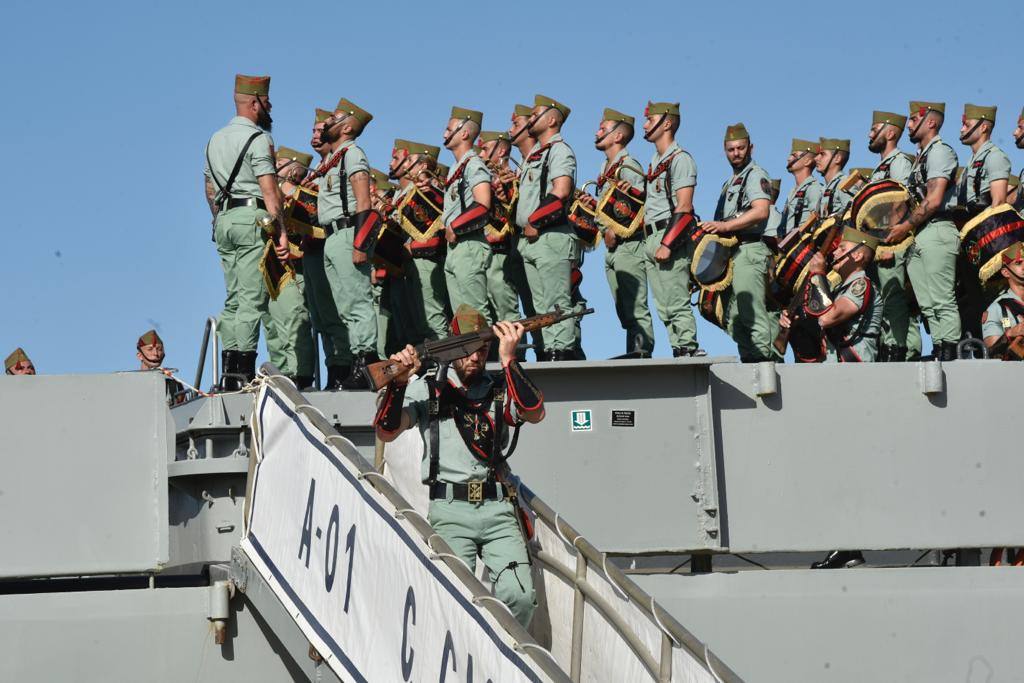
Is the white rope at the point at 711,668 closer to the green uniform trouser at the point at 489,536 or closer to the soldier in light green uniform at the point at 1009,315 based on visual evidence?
the green uniform trouser at the point at 489,536

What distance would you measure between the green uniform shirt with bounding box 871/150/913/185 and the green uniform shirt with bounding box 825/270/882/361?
1.12 metres

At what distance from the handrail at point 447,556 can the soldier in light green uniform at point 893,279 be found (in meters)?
5.79

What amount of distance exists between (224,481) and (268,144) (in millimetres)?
2666

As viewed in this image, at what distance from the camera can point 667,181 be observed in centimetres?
1045

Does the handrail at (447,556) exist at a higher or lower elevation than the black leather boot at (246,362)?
lower

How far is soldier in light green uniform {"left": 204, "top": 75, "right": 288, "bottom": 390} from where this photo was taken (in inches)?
376

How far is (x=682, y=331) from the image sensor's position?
1002 centimetres

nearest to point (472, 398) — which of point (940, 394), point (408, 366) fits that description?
point (408, 366)

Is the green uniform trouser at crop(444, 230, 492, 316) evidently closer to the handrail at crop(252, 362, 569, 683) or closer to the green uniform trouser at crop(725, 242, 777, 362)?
the green uniform trouser at crop(725, 242, 777, 362)

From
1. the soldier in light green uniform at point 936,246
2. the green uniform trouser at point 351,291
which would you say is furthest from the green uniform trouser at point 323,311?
the soldier in light green uniform at point 936,246

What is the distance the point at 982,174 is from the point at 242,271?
5.46m

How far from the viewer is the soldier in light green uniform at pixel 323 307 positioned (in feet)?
34.2

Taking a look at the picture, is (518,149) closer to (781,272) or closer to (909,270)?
(781,272)

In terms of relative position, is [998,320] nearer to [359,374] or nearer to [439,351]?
[359,374]
